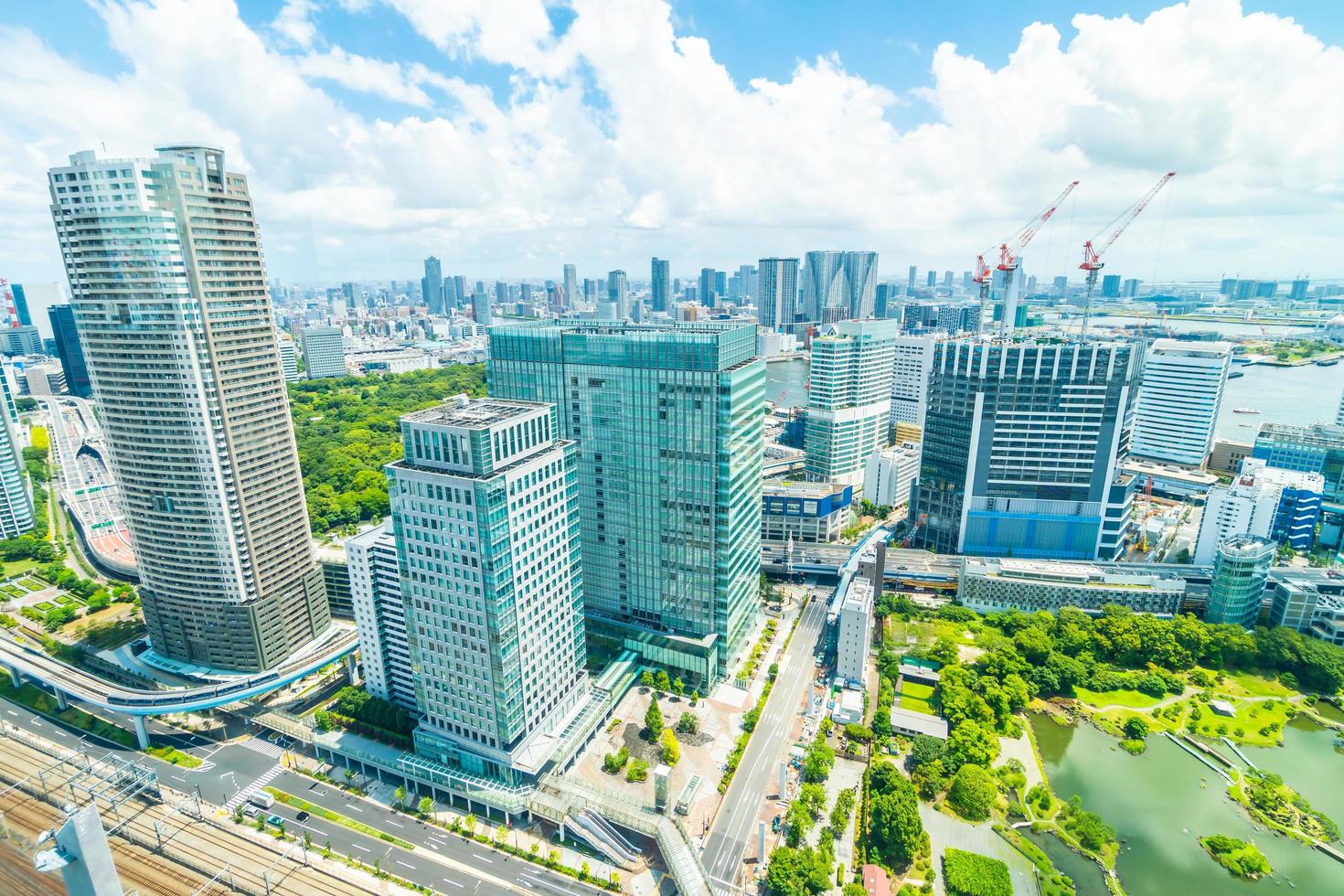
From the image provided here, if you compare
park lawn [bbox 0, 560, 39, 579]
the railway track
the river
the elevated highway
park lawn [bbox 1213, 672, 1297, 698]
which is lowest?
the river

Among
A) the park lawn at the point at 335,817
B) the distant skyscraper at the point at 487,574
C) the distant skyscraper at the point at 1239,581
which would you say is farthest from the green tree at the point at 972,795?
the park lawn at the point at 335,817

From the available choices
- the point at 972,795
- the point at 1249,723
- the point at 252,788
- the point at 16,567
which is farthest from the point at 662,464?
the point at 16,567

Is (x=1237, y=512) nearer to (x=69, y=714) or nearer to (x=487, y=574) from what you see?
(x=487, y=574)

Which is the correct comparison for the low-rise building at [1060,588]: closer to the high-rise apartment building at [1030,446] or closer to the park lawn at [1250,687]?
the high-rise apartment building at [1030,446]

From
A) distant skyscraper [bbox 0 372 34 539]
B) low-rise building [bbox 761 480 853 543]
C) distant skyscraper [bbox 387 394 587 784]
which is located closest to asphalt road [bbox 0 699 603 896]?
distant skyscraper [bbox 387 394 587 784]

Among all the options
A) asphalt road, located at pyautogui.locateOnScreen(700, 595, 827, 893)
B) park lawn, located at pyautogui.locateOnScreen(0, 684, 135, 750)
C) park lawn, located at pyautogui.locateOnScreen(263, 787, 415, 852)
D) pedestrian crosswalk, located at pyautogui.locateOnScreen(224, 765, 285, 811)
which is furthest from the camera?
park lawn, located at pyautogui.locateOnScreen(0, 684, 135, 750)

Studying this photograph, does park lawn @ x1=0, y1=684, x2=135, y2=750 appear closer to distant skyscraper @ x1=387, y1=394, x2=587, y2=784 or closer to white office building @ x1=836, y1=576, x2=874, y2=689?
distant skyscraper @ x1=387, y1=394, x2=587, y2=784

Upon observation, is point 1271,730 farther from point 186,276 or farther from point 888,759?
point 186,276
